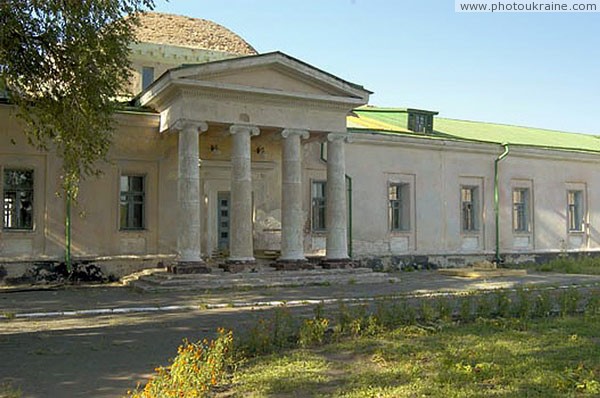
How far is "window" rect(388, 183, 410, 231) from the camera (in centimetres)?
2339

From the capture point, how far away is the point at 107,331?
9477 millimetres

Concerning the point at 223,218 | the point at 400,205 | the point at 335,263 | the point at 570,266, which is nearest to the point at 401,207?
the point at 400,205

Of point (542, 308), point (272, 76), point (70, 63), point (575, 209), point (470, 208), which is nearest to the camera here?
point (542, 308)

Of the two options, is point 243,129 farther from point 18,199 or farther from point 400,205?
point 400,205

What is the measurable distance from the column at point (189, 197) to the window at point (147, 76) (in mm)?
9431

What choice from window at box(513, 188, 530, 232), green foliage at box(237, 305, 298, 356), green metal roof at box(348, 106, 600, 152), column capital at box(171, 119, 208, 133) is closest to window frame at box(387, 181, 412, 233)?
green metal roof at box(348, 106, 600, 152)

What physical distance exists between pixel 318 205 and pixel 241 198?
5337 mm

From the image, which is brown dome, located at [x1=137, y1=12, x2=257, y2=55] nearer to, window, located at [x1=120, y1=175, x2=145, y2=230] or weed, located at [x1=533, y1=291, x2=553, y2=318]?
window, located at [x1=120, y1=175, x2=145, y2=230]

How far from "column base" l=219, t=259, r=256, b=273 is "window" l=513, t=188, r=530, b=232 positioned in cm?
1329

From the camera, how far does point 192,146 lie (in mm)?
16656

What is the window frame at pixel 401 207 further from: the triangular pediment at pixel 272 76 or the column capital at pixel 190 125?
the column capital at pixel 190 125

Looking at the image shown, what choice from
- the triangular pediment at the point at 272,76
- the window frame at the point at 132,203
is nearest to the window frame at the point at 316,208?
the triangular pediment at the point at 272,76

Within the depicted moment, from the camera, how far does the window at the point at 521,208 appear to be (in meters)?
25.9

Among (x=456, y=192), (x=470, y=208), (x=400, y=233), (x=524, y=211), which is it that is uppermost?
(x=456, y=192)
